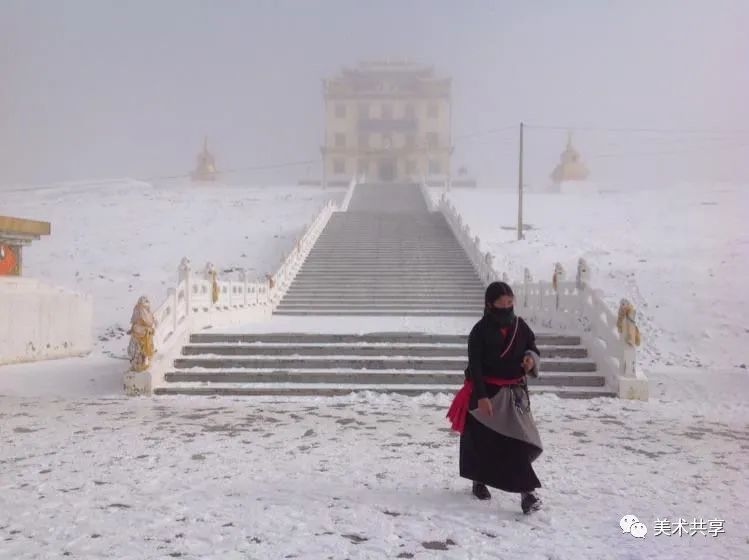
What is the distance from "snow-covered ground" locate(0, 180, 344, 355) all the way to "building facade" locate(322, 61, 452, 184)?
2012 cm

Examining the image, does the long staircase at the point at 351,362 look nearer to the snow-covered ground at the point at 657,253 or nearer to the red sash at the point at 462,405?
the snow-covered ground at the point at 657,253

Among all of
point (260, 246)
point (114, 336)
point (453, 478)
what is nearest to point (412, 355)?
point (453, 478)

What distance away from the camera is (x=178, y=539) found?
4172 millimetres

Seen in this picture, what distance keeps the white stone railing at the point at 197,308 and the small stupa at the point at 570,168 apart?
5144cm

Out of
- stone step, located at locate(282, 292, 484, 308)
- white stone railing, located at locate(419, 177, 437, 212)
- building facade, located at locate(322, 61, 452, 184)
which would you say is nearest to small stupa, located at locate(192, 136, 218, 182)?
building facade, located at locate(322, 61, 452, 184)

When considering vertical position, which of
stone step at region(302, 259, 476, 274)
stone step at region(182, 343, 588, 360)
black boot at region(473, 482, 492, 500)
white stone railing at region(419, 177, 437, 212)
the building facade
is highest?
the building facade

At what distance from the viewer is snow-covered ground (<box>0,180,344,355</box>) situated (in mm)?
20266

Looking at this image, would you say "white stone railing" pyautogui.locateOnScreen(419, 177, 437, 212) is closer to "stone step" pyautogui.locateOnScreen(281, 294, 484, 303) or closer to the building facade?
"stone step" pyautogui.locateOnScreen(281, 294, 484, 303)

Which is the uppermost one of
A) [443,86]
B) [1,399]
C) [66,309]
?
[443,86]

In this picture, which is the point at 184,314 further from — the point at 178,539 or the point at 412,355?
the point at 178,539

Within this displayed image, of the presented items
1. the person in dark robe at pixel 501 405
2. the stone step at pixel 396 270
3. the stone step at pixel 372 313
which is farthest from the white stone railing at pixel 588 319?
the person in dark robe at pixel 501 405

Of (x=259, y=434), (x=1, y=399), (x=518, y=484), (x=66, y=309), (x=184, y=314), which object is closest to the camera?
(x=518, y=484)

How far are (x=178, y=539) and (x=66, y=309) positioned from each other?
1045cm

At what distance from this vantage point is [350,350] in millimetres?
11164
